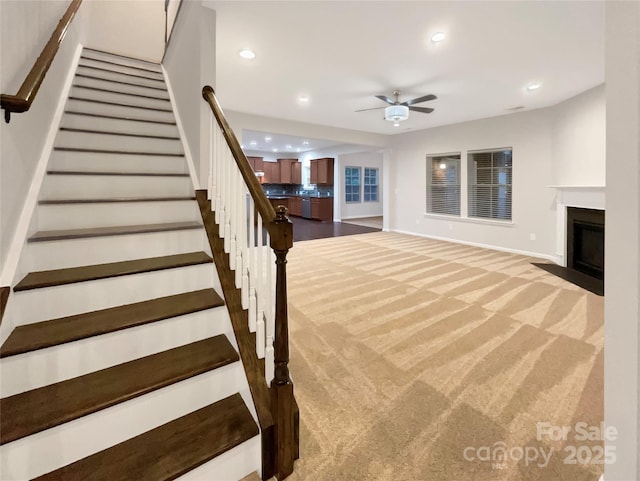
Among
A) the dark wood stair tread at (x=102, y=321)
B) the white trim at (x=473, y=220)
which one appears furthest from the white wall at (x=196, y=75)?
the white trim at (x=473, y=220)

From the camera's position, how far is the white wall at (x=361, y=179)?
35.6 ft

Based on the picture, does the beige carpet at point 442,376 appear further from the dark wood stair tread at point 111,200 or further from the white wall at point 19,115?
the white wall at point 19,115

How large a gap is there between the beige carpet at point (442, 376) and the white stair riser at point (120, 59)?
12.6 feet

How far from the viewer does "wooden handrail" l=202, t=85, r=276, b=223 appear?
51.4 inches

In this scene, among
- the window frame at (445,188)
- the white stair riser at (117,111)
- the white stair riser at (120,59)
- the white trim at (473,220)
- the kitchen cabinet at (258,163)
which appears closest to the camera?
the white stair riser at (117,111)

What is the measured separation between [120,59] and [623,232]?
5774mm

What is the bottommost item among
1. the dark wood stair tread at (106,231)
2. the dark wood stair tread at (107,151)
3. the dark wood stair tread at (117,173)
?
the dark wood stair tread at (106,231)

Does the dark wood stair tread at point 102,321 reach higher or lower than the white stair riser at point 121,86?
lower

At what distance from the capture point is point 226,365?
57.4 inches

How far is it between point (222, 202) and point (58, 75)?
198cm

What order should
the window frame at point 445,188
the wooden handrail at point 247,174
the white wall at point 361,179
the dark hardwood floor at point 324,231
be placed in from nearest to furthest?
the wooden handrail at point 247,174 < the window frame at point 445,188 < the dark hardwood floor at point 324,231 < the white wall at point 361,179

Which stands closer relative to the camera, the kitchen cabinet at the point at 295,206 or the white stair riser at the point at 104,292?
the white stair riser at the point at 104,292

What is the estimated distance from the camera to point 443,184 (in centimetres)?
729

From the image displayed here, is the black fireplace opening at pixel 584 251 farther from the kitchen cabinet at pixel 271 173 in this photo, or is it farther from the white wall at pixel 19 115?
the kitchen cabinet at pixel 271 173
